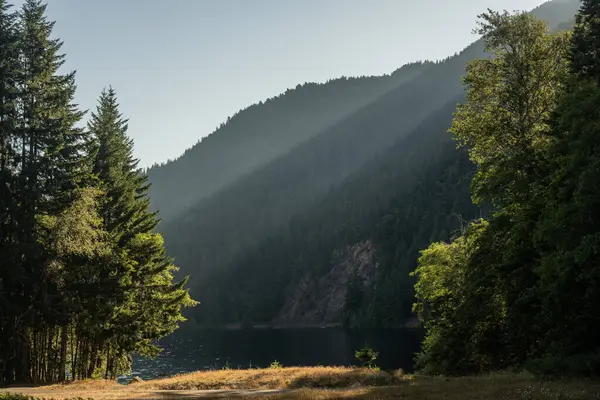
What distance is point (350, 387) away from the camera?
2209 centimetres

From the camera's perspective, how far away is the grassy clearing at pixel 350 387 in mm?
16078

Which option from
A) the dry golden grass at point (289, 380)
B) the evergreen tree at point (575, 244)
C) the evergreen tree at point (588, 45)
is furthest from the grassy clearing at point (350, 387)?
the evergreen tree at point (588, 45)

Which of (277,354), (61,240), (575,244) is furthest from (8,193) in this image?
(277,354)

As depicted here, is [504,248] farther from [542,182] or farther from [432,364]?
[432,364]

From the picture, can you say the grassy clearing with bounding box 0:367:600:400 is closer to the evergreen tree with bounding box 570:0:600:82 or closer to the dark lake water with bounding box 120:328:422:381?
the evergreen tree with bounding box 570:0:600:82

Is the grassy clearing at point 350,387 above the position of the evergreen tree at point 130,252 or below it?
below

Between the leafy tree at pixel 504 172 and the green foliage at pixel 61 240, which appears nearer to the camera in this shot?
the leafy tree at pixel 504 172

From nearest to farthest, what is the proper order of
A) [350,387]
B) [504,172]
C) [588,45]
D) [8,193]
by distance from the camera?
[350,387] → [588,45] → [504,172] → [8,193]

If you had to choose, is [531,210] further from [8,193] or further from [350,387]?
[8,193]

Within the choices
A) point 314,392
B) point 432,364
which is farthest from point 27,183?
point 432,364

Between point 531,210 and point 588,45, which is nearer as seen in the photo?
point 588,45

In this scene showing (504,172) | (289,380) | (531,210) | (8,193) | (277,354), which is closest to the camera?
(531,210)

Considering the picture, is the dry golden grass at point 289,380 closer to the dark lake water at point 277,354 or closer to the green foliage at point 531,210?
the green foliage at point 531,210

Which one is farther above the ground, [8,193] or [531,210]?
[8,193]
